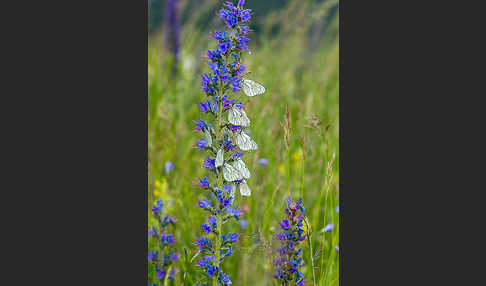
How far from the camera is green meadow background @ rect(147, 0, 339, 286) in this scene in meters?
3.35

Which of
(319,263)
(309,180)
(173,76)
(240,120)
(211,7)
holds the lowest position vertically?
(319,263)

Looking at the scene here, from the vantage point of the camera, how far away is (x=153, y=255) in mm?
3398

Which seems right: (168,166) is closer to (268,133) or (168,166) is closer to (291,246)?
(268,133)

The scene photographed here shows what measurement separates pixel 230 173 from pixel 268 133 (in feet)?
5.79

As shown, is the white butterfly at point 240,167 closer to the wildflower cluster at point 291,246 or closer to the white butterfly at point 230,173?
the white butterfly at point 230,173

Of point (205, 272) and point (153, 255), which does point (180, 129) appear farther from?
point (205, 272)

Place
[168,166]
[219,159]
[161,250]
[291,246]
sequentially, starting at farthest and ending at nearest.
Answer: [168,166] < [161,250] < [291,246] < [219,159]

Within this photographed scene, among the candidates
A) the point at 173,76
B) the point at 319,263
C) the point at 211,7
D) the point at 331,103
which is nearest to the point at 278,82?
the point at 331,103

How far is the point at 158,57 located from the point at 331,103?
240 centimetres

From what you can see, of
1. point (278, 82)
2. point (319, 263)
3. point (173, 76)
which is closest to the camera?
point (319, 263)

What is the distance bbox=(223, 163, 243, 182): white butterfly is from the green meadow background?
43 centimetres

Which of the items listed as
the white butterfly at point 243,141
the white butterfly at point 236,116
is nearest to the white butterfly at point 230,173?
the white butterfly at point 243,141

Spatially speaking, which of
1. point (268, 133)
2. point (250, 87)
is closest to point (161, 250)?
point (250, 87)

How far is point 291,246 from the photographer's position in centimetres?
295
